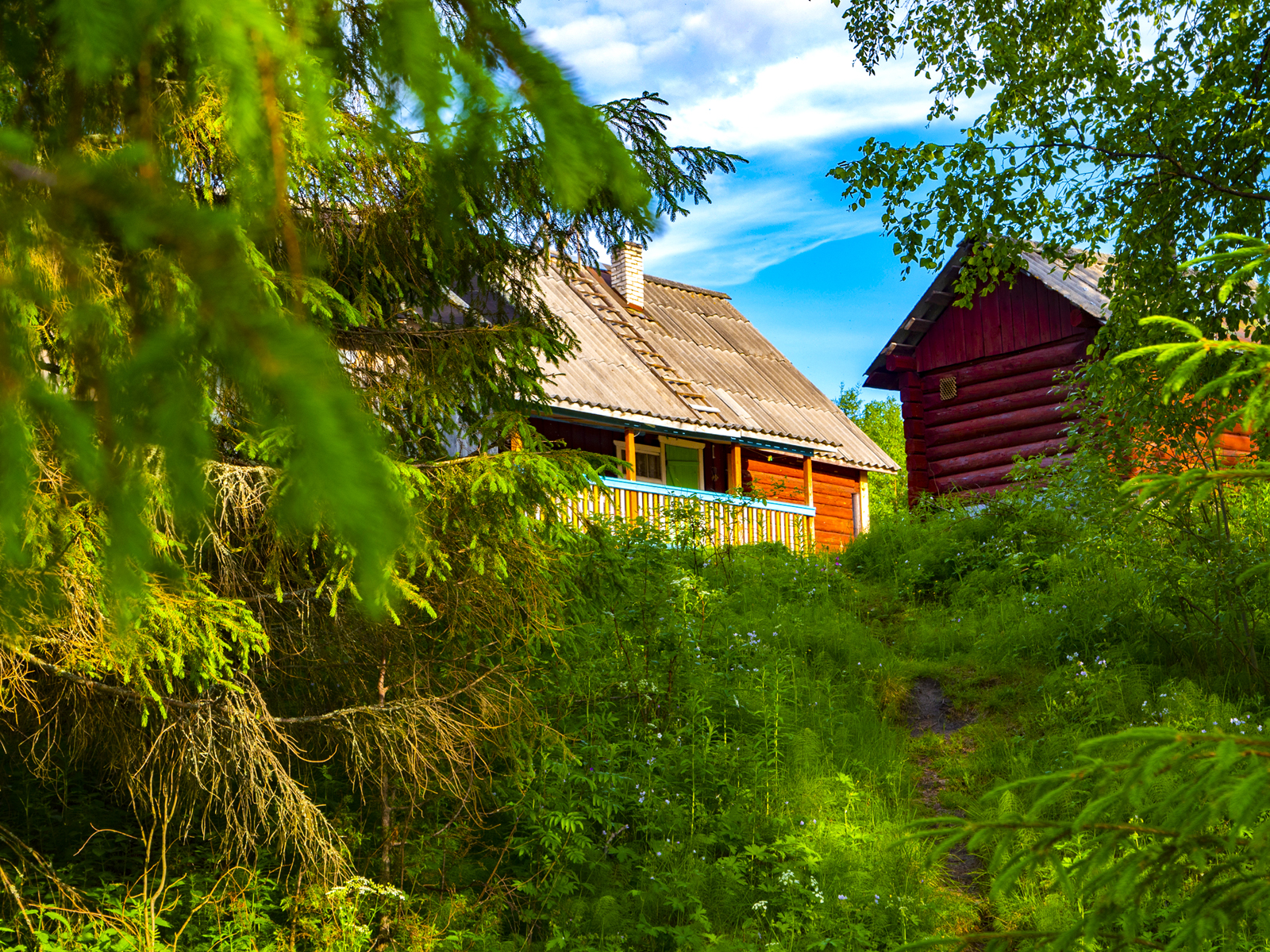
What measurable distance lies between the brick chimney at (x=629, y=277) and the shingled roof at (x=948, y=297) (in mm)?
4616

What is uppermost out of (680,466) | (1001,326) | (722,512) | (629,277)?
(629,277)

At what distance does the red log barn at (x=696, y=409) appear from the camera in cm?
1480

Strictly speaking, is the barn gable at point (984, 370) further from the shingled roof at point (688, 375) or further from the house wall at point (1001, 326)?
the shingled roof at point (688, 375)

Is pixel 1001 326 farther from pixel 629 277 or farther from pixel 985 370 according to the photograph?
pixel 629 277

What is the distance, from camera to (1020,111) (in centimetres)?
905

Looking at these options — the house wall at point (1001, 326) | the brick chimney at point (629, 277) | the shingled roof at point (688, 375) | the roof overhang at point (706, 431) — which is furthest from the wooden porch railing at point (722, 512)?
the brick chimney at point (629, 277)

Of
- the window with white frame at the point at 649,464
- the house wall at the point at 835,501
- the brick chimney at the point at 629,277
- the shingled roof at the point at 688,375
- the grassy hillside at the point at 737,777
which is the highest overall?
the brick chimney at the point at 629,277

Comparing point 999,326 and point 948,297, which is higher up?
point 948,297

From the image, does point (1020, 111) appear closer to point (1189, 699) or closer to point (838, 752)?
point (1189, 699)

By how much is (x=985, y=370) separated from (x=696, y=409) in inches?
196

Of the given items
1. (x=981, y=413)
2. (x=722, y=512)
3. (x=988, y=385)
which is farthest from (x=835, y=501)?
(x=722, y=512)

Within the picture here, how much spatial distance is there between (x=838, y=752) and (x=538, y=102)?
6612 millimetres

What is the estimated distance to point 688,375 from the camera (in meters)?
17.7

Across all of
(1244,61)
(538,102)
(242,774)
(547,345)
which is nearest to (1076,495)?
(1244,61)
